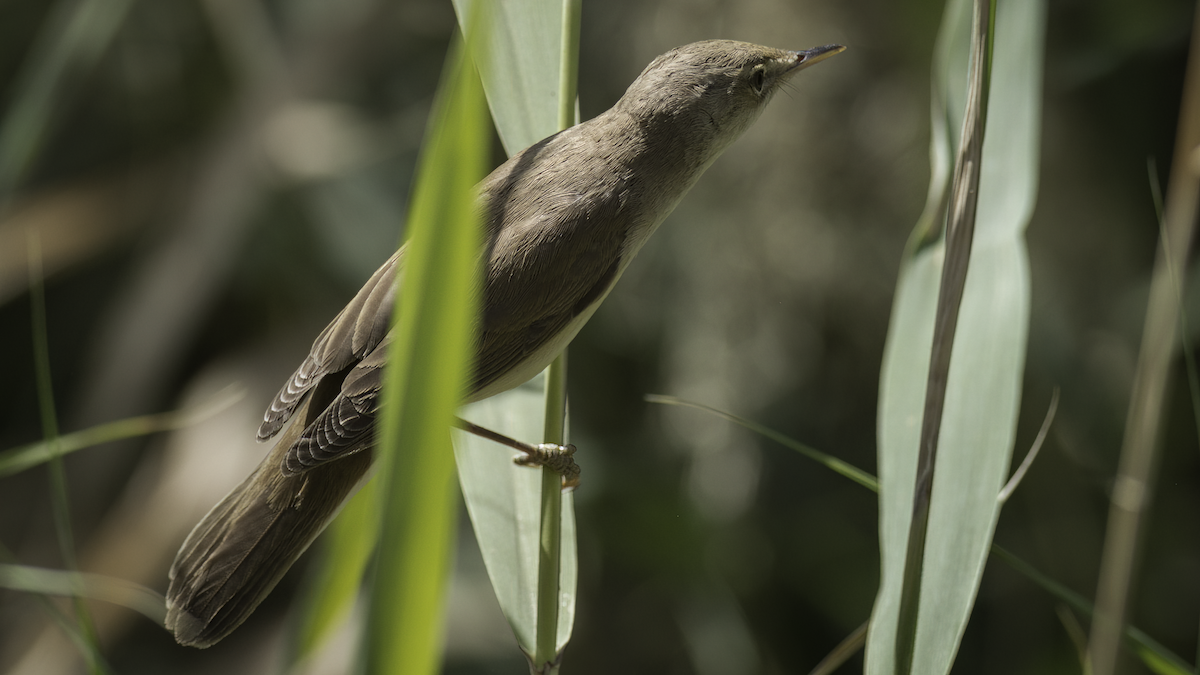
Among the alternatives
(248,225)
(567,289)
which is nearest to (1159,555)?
(567,289)

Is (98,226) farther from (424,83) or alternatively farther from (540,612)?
(540,612)

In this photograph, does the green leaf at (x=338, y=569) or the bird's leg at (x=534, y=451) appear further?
the bird's leg at (x=534, y=451)

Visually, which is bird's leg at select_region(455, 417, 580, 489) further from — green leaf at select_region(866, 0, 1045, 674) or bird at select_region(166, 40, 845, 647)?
green leaf at select_region(866, 0, 1045, 674)

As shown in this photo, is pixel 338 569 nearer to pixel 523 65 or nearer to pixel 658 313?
pixel 523 65

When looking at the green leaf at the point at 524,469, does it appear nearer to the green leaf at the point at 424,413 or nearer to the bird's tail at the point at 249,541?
the bird's tail at the point at 249,541

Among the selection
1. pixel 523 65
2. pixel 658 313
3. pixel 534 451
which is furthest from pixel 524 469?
pixel 658 313

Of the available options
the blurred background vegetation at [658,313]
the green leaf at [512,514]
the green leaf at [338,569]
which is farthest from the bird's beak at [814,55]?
the blurred background vegetation at [658,313]
